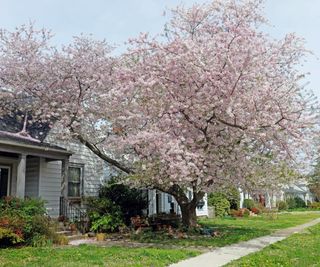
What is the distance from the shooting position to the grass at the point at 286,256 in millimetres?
8672

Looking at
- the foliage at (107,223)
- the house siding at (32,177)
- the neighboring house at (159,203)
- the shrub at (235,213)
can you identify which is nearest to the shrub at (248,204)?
the shrub at (235,213)

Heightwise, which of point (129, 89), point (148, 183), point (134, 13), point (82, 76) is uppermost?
point (134, 13)

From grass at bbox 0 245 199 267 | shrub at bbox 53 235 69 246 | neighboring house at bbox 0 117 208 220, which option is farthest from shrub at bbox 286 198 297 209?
grass at bbox 0 245 199 267

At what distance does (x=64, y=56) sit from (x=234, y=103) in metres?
6.69

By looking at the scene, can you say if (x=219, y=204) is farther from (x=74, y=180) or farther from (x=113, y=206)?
(x=113, y=206)

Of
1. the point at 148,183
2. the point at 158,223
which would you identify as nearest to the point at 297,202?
the point at 158,223

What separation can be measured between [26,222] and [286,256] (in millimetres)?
7443

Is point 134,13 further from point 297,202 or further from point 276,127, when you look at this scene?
point 297,202

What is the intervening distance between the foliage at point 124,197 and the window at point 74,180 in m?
1.07

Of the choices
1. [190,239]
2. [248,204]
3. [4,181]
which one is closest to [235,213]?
[248,204]

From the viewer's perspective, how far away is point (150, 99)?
12180 millimetres

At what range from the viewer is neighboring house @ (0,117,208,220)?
1432cm

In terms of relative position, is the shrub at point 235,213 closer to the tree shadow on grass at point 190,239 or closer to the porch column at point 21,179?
the tree shadow on grass at point 190,239

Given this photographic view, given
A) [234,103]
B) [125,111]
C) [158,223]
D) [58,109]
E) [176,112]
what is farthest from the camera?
[158,223]
